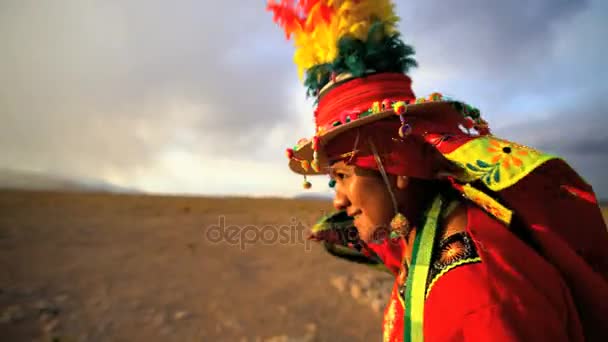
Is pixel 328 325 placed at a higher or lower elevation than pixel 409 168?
lower

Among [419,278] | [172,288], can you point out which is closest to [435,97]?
[419,278]

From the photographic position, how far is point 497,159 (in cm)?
140

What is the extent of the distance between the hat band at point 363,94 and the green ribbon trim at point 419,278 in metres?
0.75

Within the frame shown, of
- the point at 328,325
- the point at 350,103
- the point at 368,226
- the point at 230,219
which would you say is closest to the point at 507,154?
the point at 368,226

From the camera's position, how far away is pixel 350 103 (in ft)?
6.80

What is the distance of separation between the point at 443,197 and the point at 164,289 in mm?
5118

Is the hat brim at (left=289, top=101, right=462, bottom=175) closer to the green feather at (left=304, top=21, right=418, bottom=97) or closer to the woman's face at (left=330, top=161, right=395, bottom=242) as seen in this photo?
the woman's face at (left=330, top=161, right=395, bottom=242)

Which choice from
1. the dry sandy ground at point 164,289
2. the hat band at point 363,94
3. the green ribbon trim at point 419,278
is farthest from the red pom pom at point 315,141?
the dry sandy ground at point 164,289

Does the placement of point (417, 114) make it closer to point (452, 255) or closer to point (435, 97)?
point (435, 97)

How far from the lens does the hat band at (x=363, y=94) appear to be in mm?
2004

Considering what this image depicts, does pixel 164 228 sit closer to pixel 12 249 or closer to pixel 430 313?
pixel 12 249

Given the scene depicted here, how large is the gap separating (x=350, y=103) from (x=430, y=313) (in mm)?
1333

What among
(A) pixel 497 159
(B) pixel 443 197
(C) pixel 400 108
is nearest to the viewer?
(A) pixel 497 159

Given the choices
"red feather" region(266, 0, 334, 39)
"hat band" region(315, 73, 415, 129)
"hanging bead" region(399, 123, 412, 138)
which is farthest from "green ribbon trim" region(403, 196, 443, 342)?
"red feather" region(266, 0, 334, 39)
